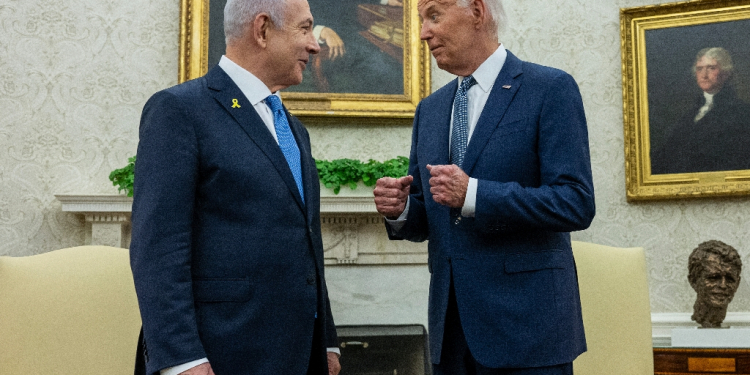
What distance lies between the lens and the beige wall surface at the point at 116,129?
14.4 ft

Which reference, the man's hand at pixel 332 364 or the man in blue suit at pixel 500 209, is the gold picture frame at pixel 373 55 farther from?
the man's hand at pixel 332 364

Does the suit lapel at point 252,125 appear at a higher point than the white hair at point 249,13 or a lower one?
lower

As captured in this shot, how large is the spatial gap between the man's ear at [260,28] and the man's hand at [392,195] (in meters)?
0.52

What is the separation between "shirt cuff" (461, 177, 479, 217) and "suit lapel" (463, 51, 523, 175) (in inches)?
4.5

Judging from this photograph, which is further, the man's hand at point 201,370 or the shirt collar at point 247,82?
the shirt collar at point 247,82

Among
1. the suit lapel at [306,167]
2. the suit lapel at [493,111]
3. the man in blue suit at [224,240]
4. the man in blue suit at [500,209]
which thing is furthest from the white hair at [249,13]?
the suit lapel at [493,111]

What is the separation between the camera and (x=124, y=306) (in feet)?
8.55

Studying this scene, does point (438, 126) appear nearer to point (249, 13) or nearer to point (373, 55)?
point (249, 13)

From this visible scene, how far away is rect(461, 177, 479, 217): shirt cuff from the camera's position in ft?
5.34

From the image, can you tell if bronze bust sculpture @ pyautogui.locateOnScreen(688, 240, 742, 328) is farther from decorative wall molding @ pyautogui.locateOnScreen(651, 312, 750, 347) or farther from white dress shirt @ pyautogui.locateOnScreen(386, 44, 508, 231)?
white dress shirt @ pyautogui.locateOnScreen(386, 44, 508, 231)

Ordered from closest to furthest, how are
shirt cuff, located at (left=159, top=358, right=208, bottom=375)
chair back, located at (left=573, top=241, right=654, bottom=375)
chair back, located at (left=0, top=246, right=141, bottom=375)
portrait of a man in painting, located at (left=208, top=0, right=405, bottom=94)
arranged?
shirt cuff, located at (left=159, top=358, right=208, bottom=375)
chair back, located at (left=0, top=246, right=141, bottom=375)
chair back, located at (left=573, top=241, right=654, bottom=375)
portrait of a man in painting, located at (left=208, top=0, right=405, bottom=94)

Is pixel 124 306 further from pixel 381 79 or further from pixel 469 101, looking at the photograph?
pixel 381 79

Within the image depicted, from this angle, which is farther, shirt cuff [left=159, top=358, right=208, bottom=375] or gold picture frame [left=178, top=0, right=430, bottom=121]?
gold picture frame [left=178, top=0, right=430, bottom=121]

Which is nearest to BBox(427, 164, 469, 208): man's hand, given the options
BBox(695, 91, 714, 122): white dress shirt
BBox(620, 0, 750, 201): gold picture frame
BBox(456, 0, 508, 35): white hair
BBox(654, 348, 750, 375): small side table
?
BBox(456, 0, 508, 35): white hair
